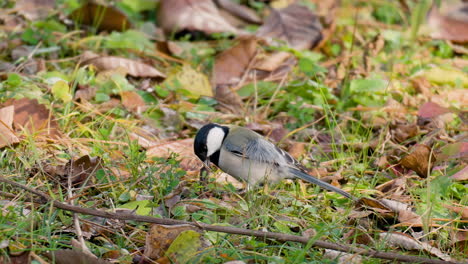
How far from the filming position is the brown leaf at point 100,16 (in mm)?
4965

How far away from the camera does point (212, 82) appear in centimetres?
457

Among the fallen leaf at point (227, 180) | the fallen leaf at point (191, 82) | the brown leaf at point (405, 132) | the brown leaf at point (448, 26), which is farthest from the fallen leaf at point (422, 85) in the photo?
the fallen leaf at point (227, 180)

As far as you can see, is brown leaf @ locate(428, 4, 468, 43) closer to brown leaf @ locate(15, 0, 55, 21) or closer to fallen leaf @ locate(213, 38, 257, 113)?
fallen leaf @ locate(213, 38, 257, 113)

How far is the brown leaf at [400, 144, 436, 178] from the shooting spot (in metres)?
3.43

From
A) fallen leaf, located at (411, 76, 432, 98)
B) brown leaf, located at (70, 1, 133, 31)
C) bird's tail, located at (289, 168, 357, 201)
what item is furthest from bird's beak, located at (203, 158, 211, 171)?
brown leaf, located at (70, 1, 133, 31)

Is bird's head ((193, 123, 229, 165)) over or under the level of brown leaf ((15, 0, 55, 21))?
under

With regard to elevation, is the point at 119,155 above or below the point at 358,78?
below

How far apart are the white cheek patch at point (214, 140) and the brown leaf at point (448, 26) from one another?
9.19 feet

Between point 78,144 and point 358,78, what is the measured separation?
2.12m

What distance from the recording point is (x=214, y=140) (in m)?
3.46

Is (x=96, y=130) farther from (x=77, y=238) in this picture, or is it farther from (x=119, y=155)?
(x=77, y=238)

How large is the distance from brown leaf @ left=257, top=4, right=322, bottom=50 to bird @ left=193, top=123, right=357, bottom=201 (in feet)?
6.00

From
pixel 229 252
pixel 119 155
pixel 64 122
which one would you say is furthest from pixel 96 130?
pixel 229 252

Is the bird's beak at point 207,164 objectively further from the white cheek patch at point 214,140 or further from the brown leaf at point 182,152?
the brown leaf at point 182,152
